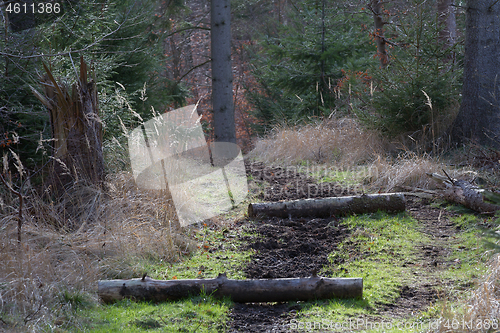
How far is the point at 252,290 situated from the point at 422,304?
4.60 feet

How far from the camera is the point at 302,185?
25.2 ft

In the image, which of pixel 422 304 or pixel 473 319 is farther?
pixel 422 304

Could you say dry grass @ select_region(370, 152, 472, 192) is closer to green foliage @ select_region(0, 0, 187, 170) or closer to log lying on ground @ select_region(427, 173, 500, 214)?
log lying on ground @ select_region(427, 173, 500, 214)

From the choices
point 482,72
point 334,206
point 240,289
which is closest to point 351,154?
point 482,72

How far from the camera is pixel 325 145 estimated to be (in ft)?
31.1

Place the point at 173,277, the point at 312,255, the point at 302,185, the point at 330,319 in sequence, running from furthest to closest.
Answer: the point at 302,185, the point at 312,255, the point at 173,277, the point at 330,319

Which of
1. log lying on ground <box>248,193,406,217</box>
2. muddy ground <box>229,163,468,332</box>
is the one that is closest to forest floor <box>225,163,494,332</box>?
muddy ground <box>229,163,468,332</box>

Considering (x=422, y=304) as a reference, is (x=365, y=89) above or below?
above

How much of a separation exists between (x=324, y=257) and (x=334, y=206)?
1487 mm

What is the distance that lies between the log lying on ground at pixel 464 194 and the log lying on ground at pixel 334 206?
72 cm

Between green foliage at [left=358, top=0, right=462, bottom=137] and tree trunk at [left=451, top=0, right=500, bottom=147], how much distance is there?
518mm

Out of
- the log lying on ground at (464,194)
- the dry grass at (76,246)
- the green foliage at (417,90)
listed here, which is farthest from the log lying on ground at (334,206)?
the green foliage at (417,90)

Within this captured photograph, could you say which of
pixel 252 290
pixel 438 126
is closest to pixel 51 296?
pixel 252 290

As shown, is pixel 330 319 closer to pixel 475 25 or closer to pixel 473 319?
pixel 473 319
